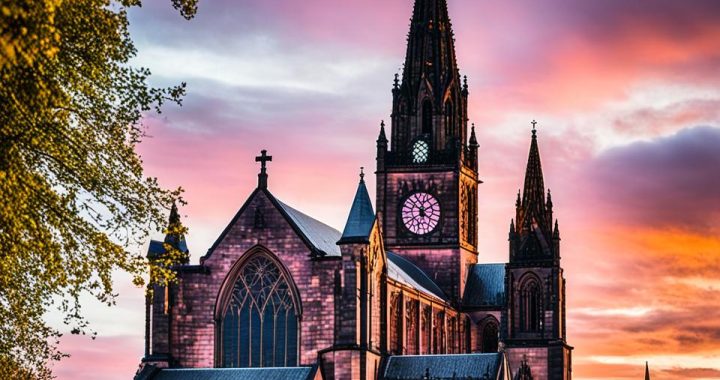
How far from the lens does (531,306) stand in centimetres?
10775

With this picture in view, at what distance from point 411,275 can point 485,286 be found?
10663 mm

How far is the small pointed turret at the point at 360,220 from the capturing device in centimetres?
8294

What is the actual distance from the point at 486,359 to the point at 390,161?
32.2 meters

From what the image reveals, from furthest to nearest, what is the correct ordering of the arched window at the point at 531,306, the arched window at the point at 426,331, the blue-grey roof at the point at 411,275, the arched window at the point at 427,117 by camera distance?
the arched window at the point at 427,117 < the arched window at the point at 531,306 < the arched window at the point at 426,331 < the blue-grey roof at the point at 411,275

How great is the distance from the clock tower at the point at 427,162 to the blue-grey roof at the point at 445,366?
26241 millimetres

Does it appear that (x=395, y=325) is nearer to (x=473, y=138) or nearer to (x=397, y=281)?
(x=397, y=281)

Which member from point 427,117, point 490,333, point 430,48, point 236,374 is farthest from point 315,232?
point 430,48

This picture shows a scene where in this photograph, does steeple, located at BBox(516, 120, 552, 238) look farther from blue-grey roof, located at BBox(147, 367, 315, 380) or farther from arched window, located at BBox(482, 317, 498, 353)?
blue-grey roof, located at BBox(147, 367, 315, 380)

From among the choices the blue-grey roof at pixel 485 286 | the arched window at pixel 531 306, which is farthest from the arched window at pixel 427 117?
the arched window at pixel 531 306

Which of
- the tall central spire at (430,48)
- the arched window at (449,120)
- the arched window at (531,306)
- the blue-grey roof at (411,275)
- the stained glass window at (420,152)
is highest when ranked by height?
the tall central spire at (430,48)

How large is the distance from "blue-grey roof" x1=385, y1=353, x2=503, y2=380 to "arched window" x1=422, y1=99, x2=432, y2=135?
31.1 m

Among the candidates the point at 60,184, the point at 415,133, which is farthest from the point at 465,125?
the point at 60,184

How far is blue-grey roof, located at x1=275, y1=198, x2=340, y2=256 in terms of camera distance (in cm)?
8506

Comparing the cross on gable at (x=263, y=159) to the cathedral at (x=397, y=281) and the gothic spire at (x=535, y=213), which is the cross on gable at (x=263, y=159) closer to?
the cathedral at (x=397, y=281)
